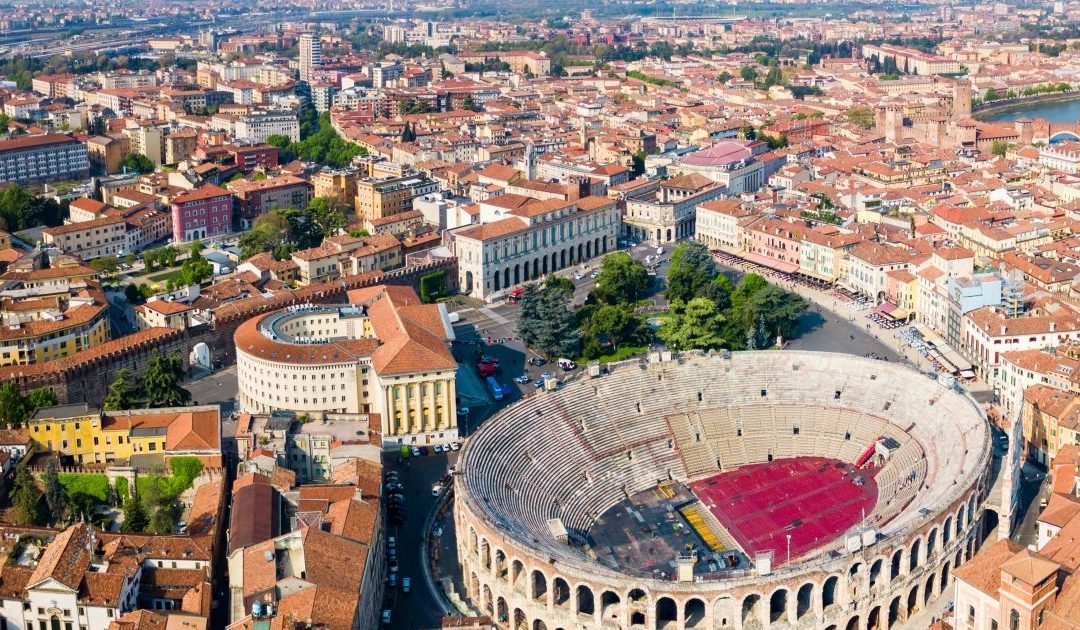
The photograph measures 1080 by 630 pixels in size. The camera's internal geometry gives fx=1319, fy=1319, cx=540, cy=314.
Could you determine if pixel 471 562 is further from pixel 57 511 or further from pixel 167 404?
pixel 167 404

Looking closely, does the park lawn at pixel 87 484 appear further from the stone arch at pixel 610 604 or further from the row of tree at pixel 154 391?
the stone arch at pixel 610 604

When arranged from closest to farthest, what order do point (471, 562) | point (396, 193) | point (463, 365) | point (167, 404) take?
point (471, 562) < point (167, 404) < point (463, 365) < point (396, 193)

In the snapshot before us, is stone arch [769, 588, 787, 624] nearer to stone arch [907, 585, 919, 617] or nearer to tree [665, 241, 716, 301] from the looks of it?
stone arch [907, 585, 919, 617]

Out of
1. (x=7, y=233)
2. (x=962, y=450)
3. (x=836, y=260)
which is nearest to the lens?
(x=962, y=450)

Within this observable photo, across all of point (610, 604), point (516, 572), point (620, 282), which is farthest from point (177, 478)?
point (620, 282)

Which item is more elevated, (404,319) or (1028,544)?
(404,319)

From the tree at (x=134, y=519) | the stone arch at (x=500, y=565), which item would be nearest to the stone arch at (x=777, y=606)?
the stone arch at (x=500, y=565)

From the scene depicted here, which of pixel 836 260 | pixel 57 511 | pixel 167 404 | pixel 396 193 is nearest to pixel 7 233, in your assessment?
pixel 396 193
